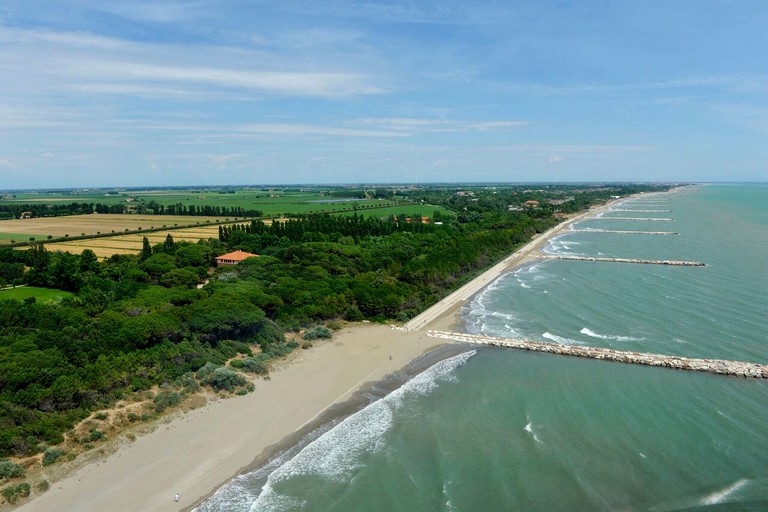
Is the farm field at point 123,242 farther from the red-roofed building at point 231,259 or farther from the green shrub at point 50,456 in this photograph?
the green shrub at point 50,456

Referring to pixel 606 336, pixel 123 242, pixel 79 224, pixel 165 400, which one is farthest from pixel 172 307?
pixel 79 224

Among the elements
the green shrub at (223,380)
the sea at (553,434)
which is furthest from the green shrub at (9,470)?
the green shrub at (223,380)

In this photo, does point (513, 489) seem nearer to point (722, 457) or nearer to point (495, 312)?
point (722, 457)

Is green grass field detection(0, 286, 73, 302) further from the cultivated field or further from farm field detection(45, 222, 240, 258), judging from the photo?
the cultivated field

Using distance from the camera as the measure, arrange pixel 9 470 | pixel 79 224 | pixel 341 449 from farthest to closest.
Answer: pixel 79 224
pixel 341 449
pixel 9 470

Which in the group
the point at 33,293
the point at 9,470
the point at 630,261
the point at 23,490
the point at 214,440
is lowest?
the point at 214,440

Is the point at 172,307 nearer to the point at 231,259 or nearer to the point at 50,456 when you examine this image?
the point at 50,456
